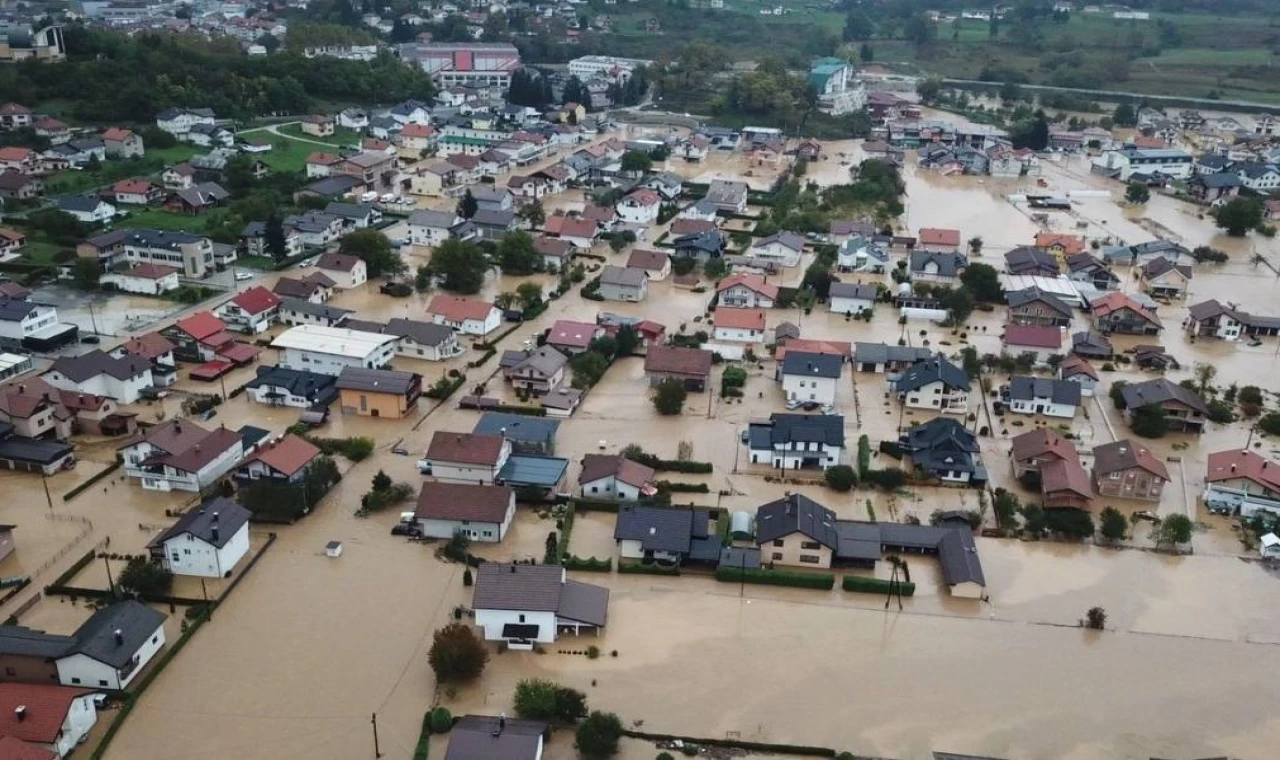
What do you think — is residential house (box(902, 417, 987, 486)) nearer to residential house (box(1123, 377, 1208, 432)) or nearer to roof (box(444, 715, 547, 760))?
residential house (box(1123, 377, 1208, 432))

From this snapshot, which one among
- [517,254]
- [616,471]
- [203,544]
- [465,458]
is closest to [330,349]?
[465,458]

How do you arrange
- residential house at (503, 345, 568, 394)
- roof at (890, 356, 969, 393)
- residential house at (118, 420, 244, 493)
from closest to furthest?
residential house at (118, 420, 244, 493) → roof at (890, 356, 969, 393) → residential house at (503, 345, 568, 394)

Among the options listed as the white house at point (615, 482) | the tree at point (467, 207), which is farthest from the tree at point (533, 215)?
the white house at point (615, 482)

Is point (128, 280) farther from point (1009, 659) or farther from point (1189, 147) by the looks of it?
point (1189, 147)

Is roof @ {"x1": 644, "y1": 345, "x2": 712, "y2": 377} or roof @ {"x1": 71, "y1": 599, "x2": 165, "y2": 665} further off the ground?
roof @ {"x1": 644, "y1": 345, "x2": 712, "y2": 377}

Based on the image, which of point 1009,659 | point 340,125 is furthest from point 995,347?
point 340,125

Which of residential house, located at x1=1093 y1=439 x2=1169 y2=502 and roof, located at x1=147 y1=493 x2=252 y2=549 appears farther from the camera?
residential house, located at x1=1093 y1=439 x2=1169 y2=502

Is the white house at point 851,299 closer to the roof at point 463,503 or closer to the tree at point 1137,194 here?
the roof at point 463,503

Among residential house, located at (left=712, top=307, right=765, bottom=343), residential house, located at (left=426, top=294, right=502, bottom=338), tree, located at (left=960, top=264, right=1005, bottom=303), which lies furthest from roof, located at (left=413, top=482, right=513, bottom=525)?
tree, located at (left=960, top=264, right=1005, bottom=303)
